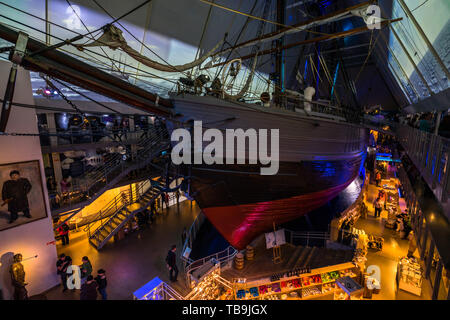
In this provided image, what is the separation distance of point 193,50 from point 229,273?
968cm

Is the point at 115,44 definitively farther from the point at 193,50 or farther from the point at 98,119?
the point at 98,119

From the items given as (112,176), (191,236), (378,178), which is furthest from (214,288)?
(378,178)

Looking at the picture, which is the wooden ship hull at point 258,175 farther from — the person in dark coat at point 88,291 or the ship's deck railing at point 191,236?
the person in dark coat at point 88,291

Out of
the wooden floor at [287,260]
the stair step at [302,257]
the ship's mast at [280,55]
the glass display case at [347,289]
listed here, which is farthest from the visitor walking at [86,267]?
the ship's mast at [280,55]

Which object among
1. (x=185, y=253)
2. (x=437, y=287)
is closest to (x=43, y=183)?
(x=185, y=253)

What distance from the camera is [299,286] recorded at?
5.71m

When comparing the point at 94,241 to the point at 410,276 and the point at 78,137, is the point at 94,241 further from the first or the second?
the point at 410,276

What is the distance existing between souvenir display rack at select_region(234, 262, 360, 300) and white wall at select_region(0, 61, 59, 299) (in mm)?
→ 5597

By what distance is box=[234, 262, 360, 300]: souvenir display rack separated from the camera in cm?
539

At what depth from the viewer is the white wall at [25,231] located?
528cm

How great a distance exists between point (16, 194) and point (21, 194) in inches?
3.8
